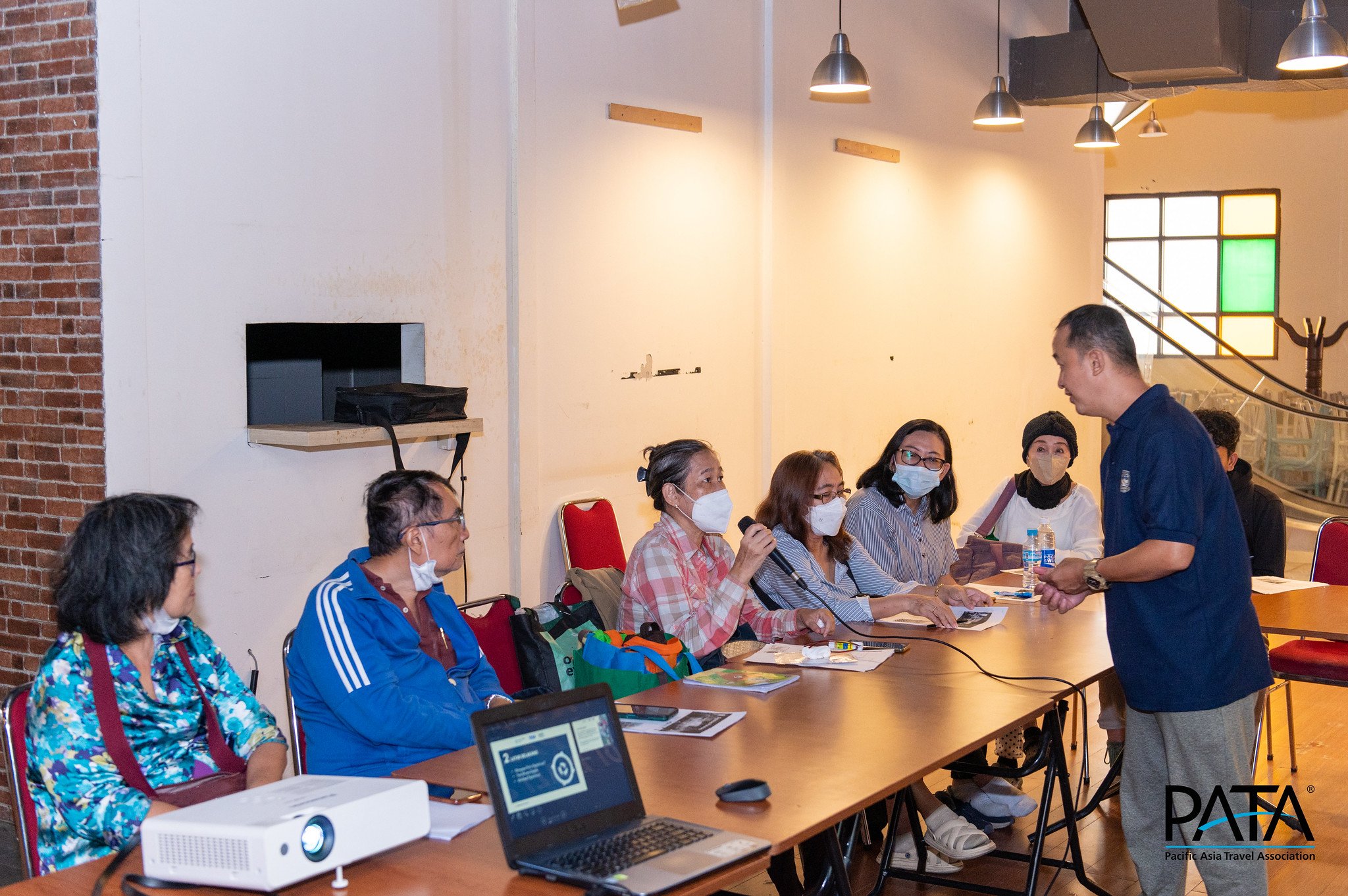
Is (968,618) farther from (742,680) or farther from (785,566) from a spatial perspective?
(742,680)

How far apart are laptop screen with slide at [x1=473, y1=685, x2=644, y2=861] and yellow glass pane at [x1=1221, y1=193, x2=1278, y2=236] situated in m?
13.0

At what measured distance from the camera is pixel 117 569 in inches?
106

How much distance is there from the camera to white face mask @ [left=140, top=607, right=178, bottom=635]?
2.74m

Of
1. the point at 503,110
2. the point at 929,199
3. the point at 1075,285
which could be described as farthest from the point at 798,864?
the point at 1075,285

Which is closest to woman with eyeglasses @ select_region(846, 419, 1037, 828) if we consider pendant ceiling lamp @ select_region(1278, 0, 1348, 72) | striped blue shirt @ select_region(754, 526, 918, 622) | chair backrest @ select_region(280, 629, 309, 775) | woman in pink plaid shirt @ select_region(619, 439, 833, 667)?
striped blue shirt @ select_region(754, 526, 918, 622)

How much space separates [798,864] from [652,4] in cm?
420

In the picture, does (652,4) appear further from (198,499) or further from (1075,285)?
(1075,285)

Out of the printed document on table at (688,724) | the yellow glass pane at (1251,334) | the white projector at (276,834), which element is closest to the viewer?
the white projector at (276,834)

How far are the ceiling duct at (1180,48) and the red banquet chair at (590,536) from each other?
4.36m

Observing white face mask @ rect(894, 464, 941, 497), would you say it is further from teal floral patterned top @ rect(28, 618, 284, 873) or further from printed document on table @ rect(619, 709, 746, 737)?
teal floral patterned top @ rect(28, 618, 284, 873)

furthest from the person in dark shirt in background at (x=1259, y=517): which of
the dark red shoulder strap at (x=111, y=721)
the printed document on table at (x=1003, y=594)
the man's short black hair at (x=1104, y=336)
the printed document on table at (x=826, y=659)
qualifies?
the dark red shoulder strap at (x=111, y=721)

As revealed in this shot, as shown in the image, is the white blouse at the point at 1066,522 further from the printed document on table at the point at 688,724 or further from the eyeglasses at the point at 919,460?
the printed document on table at the point at 688,724

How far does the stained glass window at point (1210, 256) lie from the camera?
13.5 m

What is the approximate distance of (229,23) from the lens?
4594 millimetres
